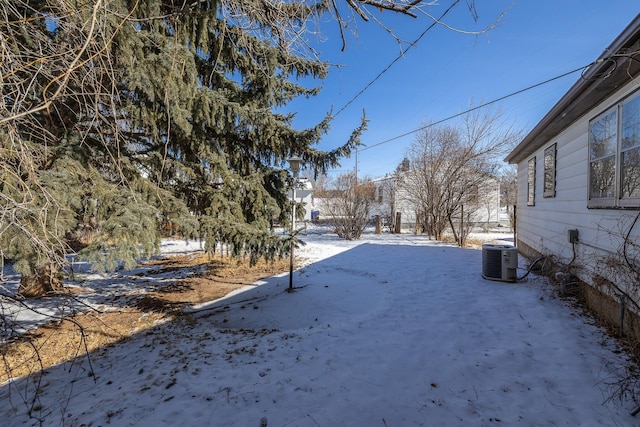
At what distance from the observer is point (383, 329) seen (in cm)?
376

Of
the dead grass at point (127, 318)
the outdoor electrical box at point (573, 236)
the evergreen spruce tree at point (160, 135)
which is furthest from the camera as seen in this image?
the outdoor electrical box at point (573, 236)

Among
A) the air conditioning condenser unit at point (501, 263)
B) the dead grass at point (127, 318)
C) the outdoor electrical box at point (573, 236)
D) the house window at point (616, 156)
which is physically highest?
the house window at point (616, 156)

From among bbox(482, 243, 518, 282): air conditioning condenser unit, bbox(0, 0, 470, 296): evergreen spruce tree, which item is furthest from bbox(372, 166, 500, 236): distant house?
bbox(0, 0, 470, 296): evergreen spruce tree

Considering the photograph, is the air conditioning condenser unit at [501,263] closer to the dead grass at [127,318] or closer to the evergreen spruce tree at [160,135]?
the evergreen spruce tree at [160,135]

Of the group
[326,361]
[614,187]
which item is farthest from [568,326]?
[326,361]

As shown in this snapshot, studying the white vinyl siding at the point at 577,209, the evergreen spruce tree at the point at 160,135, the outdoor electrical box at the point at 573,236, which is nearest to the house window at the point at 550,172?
the white vinyl siding at the point at 577,209

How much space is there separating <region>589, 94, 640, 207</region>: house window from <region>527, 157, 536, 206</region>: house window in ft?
10.5

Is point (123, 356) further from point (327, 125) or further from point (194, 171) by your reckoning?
point (327, 125)

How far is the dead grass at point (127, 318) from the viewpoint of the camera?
11.2 ft

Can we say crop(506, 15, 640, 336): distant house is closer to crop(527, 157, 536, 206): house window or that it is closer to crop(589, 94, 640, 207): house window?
crop(589, 94, 640, 207): house window

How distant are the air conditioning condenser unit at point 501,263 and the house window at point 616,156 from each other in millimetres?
1799

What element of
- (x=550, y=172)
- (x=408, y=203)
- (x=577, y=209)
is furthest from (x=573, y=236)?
(x=408, y=203)

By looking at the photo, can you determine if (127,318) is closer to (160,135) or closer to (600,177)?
(160,135)

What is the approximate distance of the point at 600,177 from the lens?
148 inches
